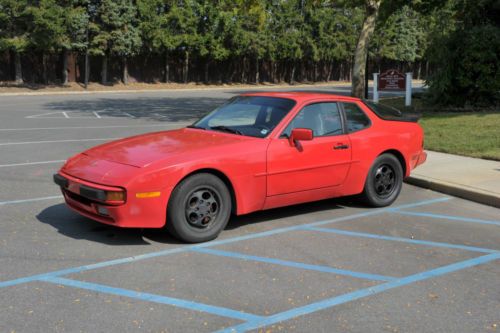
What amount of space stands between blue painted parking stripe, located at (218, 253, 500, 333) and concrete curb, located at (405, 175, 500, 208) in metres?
2.23

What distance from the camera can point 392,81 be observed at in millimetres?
18000

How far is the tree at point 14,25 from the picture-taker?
32281 millimetres

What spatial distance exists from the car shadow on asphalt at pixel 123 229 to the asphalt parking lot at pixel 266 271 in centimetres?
1

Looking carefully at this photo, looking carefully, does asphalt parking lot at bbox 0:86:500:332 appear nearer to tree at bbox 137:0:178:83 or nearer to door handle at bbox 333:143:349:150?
door handle at bbox 333:143:349:150

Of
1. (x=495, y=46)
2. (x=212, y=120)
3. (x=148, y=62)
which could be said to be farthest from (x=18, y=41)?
(x=212, y=120)

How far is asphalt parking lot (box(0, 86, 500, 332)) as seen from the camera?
3824 mm

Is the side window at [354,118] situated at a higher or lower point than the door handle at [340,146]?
higher

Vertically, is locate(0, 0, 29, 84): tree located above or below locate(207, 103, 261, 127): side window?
above

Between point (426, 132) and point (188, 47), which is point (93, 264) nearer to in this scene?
point (426, 132)

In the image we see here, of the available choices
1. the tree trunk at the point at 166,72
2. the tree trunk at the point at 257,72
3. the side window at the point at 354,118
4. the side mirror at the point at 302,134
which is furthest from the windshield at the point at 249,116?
the tree trunk at the point at 257,72

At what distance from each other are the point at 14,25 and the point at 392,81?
2535cm

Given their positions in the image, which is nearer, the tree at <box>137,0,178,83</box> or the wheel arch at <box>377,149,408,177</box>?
the wheel arch at <box>377,149,408,177</box>

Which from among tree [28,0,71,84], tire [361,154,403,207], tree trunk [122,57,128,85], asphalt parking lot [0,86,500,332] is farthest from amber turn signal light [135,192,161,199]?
tree trunk [122,57,128,85]

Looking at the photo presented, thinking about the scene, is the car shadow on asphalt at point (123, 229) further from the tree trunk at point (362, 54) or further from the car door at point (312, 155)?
the tree trunk at point (362, 54)
